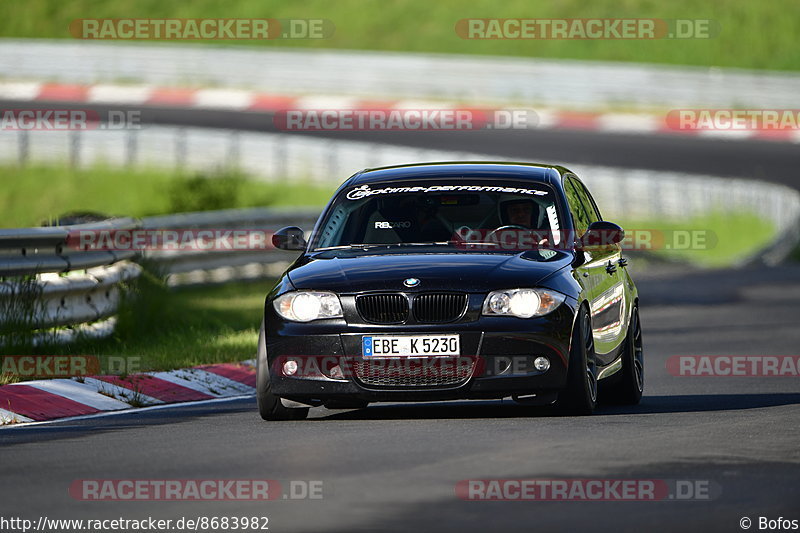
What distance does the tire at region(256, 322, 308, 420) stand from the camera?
10.2 meters

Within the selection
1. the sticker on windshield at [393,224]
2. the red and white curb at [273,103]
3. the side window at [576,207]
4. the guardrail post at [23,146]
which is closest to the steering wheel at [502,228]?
the side window at [576,207]

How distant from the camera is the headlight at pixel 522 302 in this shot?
992 centimetres

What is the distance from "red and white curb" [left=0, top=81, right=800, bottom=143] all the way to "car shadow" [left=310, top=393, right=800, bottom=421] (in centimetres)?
3174

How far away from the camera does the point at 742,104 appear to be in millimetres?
43688

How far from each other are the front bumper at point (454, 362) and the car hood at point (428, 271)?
228 millimetres

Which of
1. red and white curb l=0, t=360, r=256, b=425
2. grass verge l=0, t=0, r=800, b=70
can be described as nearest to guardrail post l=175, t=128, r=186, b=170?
grass verge l=0, t=0, r=800, b=70

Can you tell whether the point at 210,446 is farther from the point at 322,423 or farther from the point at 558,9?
the point at 558,9

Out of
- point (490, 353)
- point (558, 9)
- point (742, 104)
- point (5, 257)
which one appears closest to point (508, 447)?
point (490, 353)

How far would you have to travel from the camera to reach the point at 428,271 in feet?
33.0

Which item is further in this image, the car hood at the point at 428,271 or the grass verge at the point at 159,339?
the grass verge at the point at 159,339
